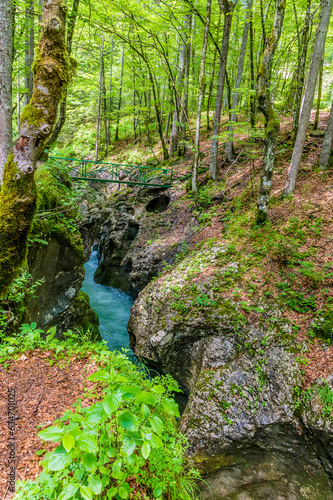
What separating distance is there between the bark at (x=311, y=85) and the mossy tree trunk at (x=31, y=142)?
262 inches

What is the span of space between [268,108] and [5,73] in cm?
602

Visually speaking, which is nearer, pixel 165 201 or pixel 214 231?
pixel 214 231

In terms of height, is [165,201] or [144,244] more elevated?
[165,201]

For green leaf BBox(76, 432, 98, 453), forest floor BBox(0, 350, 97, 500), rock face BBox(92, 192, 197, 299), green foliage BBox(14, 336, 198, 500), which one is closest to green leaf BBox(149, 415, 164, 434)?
green foliage BBox(14, 336, 198, 500)

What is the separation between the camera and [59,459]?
1354mm

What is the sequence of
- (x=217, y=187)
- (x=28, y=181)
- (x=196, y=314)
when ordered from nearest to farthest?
(x=28, y=181)
(x=196, y=314)
(x=217, y=187)

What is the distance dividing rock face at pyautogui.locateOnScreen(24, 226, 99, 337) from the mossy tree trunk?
9.00 ft

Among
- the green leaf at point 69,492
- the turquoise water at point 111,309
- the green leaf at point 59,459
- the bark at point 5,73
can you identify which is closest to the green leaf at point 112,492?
the green leaf at point 69,492

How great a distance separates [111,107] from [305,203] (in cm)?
2043

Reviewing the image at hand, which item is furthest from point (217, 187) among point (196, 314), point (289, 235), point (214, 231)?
point (196, 314)

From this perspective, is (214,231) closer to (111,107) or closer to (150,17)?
(150,17)

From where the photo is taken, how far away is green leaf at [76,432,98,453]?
1345mm

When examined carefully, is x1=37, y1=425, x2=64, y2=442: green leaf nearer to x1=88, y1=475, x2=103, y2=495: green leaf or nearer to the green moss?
x1=88, y1=475, x2=103, y2=495: green leaf

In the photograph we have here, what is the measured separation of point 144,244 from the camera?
438 inches
